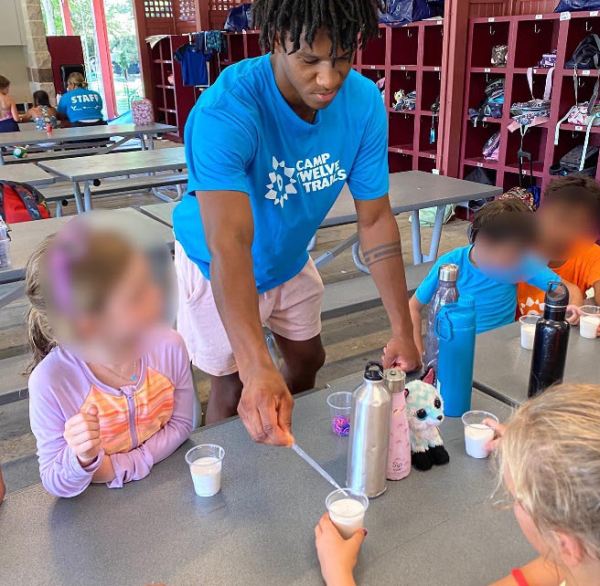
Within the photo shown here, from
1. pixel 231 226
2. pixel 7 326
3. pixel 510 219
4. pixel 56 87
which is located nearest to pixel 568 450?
pixel 231 226

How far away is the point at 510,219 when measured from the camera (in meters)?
1.83

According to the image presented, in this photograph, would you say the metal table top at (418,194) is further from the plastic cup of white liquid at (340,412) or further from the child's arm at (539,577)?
the child's arm at (539,577)

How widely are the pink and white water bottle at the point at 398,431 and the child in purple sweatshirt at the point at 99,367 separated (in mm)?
406

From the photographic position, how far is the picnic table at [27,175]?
4.05 metres

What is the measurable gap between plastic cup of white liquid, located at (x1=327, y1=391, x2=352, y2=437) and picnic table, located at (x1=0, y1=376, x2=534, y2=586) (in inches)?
2.5

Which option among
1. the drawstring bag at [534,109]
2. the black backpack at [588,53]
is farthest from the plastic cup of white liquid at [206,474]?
the drawstring bag at [534,109]

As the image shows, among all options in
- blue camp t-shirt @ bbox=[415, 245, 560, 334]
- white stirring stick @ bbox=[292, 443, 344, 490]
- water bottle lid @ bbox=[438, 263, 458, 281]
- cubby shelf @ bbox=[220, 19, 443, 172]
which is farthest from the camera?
cubby shelf @ bbox=[220, 19, 443, 172]

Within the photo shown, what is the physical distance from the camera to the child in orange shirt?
6.02 ft

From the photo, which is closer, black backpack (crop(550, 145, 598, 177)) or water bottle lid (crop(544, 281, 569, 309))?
water bottle lid (crop(544, 281, 569, 309))

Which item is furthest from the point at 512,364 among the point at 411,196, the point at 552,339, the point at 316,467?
the point at 411,196

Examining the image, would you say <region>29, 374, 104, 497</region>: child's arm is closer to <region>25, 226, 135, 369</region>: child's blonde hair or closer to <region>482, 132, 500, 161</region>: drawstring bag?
<region>25, 226, 135, 369</region>: child's blonde hair

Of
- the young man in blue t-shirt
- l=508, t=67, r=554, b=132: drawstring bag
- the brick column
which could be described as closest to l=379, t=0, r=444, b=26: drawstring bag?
l=508, t=67, r=554, b=132: drawstring bag

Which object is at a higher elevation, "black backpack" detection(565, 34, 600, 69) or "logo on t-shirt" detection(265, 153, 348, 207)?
"black backpack" detection(565, 34, 600, 69)

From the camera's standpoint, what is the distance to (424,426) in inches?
46.3
